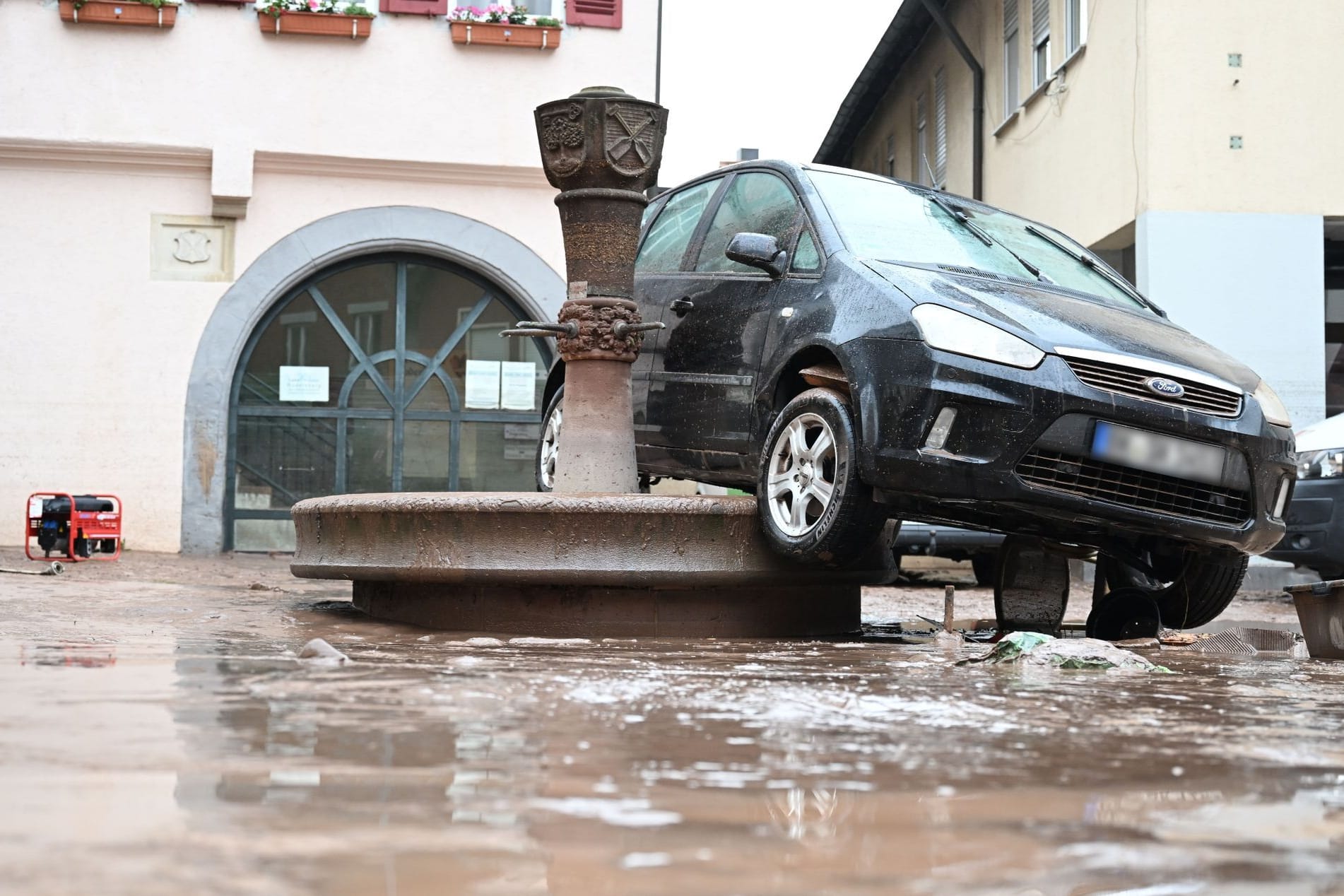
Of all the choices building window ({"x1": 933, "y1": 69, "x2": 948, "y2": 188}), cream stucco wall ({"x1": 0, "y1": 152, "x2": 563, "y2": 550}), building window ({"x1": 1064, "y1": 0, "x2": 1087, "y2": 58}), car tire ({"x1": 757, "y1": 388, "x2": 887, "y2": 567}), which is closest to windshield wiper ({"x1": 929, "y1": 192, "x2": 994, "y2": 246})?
car tire ({"x1": 757, "y1": 388, "x2": 887, "y2": 567})

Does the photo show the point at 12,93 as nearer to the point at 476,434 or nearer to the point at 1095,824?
the point at 476,434

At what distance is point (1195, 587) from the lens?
6148 millimetres

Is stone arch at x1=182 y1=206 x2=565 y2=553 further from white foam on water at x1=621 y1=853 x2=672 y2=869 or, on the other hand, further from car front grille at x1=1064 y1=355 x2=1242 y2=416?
white foam on water at x1=621 y1=853 x2=672 y2=869

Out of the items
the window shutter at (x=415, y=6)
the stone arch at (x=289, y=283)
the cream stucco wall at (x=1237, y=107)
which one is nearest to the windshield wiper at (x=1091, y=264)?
the cream stucco wall at (x=1237, y=107)

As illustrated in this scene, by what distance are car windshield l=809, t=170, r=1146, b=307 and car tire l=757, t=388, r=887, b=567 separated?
2.29ft

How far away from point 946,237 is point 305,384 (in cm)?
985

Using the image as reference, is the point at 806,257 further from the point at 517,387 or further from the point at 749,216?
the point at 517,387

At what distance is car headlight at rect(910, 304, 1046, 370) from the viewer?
511cm

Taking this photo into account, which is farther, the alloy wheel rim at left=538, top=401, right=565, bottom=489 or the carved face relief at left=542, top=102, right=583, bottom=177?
the alloy wheel rim at left=538, top=401, right=565, bottom=489

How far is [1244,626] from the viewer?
27.0 feet

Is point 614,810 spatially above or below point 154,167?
below

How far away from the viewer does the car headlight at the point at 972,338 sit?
5.11 metres

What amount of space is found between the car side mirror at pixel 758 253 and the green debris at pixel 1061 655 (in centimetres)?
198

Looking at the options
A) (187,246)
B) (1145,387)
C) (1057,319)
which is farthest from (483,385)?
(1145,387)
